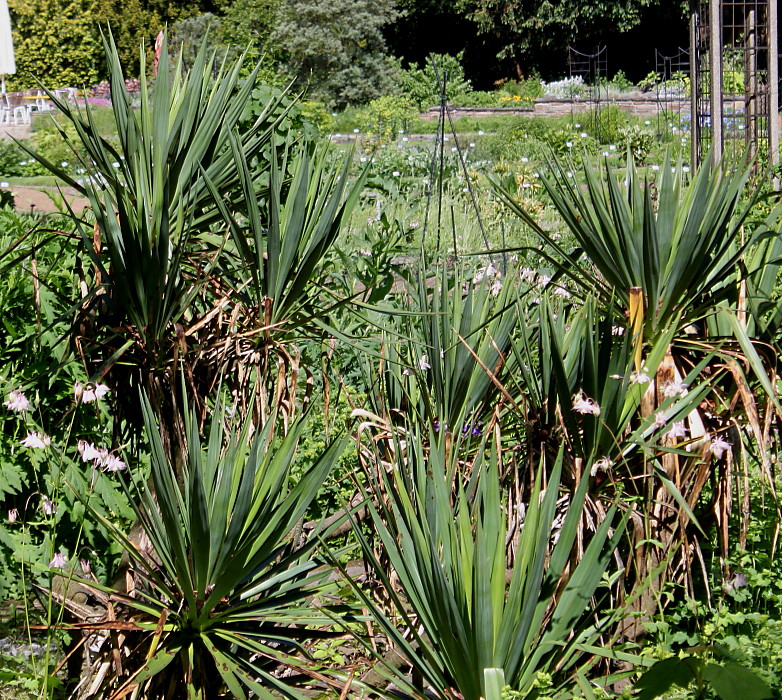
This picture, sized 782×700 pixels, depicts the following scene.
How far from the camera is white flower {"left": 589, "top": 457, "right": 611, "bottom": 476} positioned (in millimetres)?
2098

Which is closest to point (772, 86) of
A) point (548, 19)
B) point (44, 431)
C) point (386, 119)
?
point (44, 431)

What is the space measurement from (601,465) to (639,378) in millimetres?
220

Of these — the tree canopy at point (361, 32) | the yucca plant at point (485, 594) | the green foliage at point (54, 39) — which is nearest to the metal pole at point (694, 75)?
the yucca plant at point (485, 594)

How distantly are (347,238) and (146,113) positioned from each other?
318cm

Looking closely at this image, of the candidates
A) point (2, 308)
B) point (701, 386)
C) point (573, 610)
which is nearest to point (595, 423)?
point (701, 386)

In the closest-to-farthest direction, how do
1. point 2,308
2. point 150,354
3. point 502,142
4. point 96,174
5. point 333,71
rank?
1. point 150,354
2. point 96,174
3. point 2,308
4. point 502,142
5. point 333,71

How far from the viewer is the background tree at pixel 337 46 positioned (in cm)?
2702

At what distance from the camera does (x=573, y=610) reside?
173 cm

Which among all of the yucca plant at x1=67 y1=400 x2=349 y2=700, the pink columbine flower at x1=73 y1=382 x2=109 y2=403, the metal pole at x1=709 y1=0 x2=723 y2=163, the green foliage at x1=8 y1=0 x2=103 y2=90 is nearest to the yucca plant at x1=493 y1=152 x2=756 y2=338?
the yucca plant at x1=67 y1=400 x2=349 y2=700

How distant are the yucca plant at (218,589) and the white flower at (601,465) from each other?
1.96 feet

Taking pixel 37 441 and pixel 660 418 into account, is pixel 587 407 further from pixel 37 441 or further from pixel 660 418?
pixel 37 441

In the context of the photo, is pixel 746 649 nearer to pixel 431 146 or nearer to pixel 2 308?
pixel 2 308

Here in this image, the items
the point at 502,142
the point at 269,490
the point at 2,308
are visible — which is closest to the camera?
the point at 269,490

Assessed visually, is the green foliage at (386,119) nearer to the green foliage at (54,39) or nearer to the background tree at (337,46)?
the background tree at (337,46)
